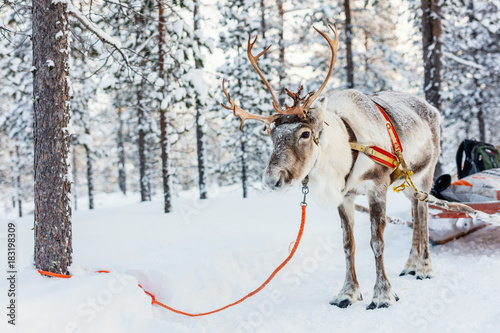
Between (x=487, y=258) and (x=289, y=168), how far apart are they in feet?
11.4

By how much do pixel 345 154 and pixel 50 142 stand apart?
10.5ft

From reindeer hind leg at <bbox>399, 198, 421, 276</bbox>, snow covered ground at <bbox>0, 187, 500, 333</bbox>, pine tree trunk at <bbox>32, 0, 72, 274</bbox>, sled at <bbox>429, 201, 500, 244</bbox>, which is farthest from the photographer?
sled at <bbox>429, 201, 500, 244</bbox>

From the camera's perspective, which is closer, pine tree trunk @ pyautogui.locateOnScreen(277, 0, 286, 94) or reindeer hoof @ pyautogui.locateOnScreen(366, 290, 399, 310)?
reindeer hoof @ pyautogui.locateOnScreen(366, 290, 399, 310)

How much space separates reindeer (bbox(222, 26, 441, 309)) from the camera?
3191 millimetres

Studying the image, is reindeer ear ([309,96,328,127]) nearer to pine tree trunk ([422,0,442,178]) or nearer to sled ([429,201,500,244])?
sled ([429,201,500,244])

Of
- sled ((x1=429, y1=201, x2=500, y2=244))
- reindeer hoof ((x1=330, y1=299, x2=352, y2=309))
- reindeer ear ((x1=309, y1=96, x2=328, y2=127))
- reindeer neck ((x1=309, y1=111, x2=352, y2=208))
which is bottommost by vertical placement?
reindeer hoof ((x1=330, y1=299, x2=352, y2=309))

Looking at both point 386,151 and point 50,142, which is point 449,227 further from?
point 50,142

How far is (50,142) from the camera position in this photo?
367 cm

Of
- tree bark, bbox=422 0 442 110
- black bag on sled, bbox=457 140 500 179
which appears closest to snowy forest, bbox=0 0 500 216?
tree bark, bbox=422 0 442 110

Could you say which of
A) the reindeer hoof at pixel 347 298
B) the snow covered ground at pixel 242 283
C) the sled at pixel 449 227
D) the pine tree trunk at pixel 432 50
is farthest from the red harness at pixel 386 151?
the pine tree trunk at pixel 432 50

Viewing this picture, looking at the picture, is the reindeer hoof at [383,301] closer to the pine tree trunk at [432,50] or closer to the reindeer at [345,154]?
the reindeer at [345,154]

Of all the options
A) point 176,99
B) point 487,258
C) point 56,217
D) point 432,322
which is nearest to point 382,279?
point 432,322

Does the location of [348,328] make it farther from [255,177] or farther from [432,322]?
[255,177]

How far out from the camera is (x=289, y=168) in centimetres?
304
